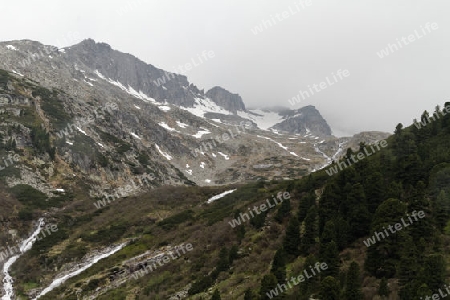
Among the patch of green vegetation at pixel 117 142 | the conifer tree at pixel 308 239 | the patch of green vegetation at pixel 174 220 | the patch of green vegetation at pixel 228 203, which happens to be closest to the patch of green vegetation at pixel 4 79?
the patch of green vegetation at pixel 117 142

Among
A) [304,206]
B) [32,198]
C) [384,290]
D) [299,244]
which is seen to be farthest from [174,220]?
[384,290]

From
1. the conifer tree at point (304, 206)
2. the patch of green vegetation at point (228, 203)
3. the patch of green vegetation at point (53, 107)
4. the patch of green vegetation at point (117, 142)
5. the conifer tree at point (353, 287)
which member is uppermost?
the patch of green vegetation at point (53, 107)

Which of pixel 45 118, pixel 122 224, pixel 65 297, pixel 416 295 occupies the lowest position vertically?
pixel 416 295

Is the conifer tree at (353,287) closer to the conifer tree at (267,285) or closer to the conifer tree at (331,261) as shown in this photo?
the conifer tree at (331,261)

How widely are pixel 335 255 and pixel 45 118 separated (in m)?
120

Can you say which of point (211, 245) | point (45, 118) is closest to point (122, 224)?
point (211, 245)

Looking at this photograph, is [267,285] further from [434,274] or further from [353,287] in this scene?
[434,274]

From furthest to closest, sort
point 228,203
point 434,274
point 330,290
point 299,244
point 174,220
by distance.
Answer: point 228,203
point 174,220
point 299,244
point 330,290
point 434,274

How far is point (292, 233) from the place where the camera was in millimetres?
35156

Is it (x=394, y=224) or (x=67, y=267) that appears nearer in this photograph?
(x=394, y=224)

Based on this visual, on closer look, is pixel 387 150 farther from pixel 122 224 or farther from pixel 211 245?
pixel 122 224

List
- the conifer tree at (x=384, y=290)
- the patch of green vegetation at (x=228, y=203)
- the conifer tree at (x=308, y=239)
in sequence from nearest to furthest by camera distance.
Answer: the conifer tree at (x=384, y=290) < the conifer tree at (x=308, y=239) < the patch of green vegetation at (x=228, y=203)

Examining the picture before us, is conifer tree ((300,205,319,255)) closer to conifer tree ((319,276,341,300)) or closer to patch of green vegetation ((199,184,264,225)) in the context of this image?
conifer tree ((319,276,341,300))

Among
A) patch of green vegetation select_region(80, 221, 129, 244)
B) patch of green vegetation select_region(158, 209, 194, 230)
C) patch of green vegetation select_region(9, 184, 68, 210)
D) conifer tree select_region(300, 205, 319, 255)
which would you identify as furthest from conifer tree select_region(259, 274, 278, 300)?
patch of green vegetation select_region(9, 184, 68, 210)
